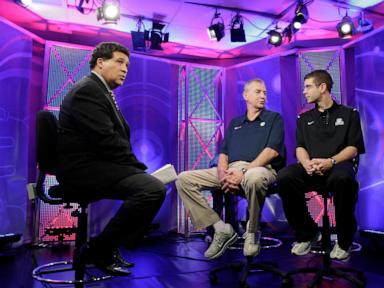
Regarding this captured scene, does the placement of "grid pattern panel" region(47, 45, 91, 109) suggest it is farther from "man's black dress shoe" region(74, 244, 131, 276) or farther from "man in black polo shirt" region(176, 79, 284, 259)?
"man's black dress shoe" region(74, 244, 131, 276)

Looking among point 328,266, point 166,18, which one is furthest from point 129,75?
point 328,266

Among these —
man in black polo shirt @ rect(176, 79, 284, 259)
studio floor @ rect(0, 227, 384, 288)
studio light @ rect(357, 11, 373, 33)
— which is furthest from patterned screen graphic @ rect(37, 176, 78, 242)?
studio light @ rect(357, 11, 373, 33)

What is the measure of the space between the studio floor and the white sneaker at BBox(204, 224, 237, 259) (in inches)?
6.1

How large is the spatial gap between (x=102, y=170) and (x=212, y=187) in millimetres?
1146

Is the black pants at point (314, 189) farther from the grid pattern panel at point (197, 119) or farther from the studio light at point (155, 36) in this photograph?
the studio light at point (155, 36)

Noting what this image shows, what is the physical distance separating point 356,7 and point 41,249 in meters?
4.67

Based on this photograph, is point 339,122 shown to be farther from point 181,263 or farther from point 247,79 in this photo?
point 247,79

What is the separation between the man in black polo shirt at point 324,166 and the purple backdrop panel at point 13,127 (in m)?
2.65

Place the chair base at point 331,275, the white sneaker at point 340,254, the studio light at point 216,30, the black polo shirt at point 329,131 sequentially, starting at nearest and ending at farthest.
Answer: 1. the chair base at point 331,275
2. the white sneaker at point 340,254
3. the black polo shirt at point 329,131
4. the studio light at point 216,30

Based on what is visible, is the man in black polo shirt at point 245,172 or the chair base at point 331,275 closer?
the chair base at point 331,275

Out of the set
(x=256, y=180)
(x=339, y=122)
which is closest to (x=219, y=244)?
(x=256, y=180)

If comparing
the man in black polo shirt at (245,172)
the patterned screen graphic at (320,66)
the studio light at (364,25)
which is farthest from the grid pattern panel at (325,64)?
the man in black polo shirt at (245,172)

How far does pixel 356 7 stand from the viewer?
4.76 metres

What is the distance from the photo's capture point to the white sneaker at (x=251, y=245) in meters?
2.36
